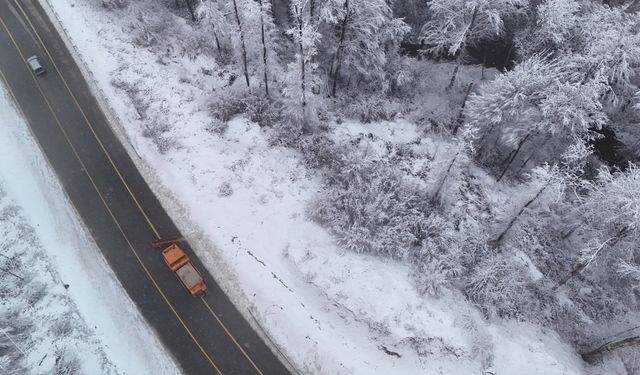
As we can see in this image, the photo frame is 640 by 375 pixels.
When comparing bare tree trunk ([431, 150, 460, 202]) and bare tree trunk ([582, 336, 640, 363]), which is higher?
bare tree trunk ([431, 150, 460, 202])

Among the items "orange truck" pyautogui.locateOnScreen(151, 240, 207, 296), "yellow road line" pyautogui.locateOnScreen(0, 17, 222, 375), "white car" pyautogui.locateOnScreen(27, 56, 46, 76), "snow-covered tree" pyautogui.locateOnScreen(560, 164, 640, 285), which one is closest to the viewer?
"snow-covered tree" pyautogui.locateOnScreen(560, 164, 640, 285)

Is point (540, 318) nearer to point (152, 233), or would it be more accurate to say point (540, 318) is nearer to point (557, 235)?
point (557, 235)

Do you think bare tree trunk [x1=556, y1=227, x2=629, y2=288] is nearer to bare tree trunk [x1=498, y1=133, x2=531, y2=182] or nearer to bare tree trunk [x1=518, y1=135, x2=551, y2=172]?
bare tree trunk [x1=498, y1=133, x2=531, y2=182]

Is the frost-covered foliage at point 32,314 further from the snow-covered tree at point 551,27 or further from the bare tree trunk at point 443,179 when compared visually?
the snow-covered tree at point 551,27

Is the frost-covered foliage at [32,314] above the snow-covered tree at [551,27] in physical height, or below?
below

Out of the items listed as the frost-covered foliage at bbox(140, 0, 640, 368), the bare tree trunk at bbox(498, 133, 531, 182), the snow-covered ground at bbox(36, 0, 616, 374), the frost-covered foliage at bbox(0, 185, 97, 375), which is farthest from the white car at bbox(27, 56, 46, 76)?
the bare tree trunk at bbox(498, 133, 531, 182)

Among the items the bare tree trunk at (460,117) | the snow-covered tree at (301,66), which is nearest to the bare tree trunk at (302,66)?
the snow-covered tree at (301,66)

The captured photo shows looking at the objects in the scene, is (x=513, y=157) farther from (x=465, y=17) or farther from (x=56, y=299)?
(x=56, y=299)
